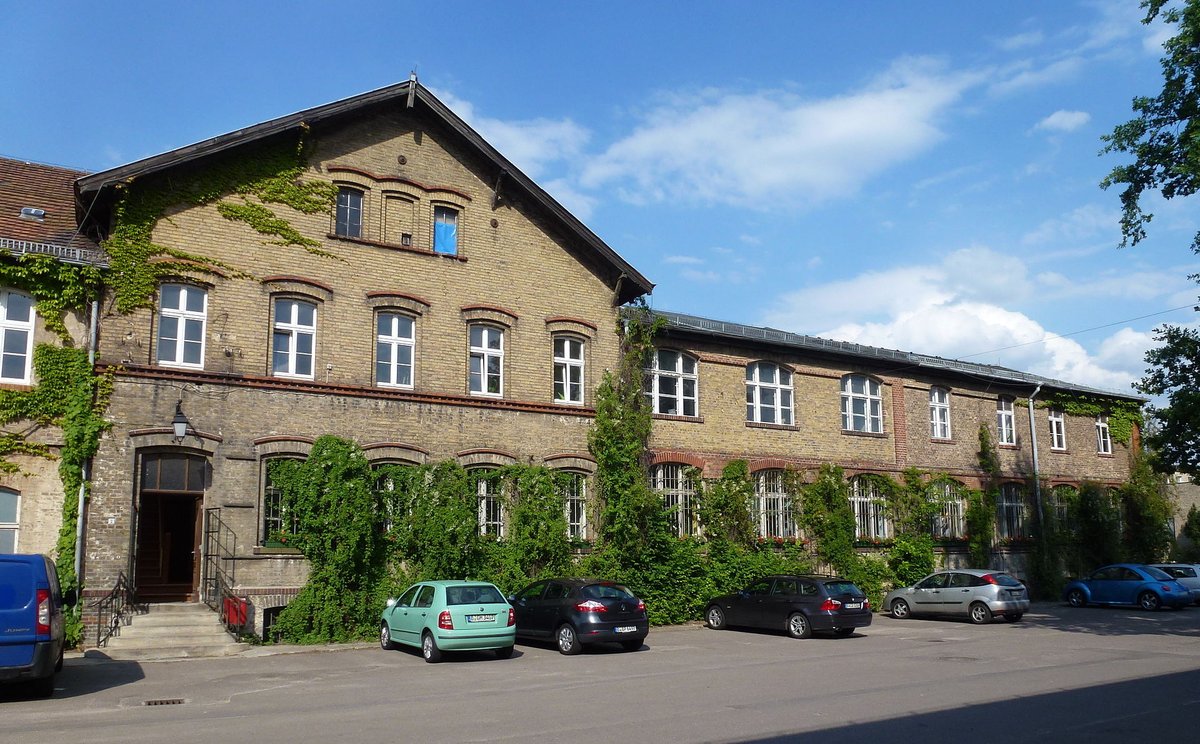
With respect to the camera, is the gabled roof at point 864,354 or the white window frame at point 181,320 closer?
the white window frame at point 181,320

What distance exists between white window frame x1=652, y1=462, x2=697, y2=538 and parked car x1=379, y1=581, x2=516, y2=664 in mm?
9252

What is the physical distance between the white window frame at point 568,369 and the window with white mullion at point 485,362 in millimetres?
1603

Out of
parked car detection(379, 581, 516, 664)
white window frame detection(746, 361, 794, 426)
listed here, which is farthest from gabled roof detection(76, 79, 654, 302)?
parked car detection(379, 581, 516, 664)

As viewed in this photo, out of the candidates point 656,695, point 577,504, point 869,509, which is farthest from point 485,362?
point 869,509

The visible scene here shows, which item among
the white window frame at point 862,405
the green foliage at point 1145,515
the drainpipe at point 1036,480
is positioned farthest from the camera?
the green foliage at point 1145,515

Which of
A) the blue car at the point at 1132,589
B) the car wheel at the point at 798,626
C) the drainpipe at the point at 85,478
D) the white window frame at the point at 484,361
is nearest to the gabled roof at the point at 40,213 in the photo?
the drainpipe at the point at 85,478

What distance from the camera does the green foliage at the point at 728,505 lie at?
85.9 feet

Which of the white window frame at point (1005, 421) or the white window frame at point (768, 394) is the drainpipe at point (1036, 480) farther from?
the white window frame at point (768, 394)

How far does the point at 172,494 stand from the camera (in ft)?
62.3

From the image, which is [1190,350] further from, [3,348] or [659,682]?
[3,348]

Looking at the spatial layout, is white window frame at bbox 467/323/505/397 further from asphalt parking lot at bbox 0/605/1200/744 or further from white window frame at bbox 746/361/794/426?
white window frame at bbox 746/361/794/426

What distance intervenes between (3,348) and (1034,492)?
3273 centimetres

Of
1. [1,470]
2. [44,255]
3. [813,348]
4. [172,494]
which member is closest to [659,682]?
[172,494]

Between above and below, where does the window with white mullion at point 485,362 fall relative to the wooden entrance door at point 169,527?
above
